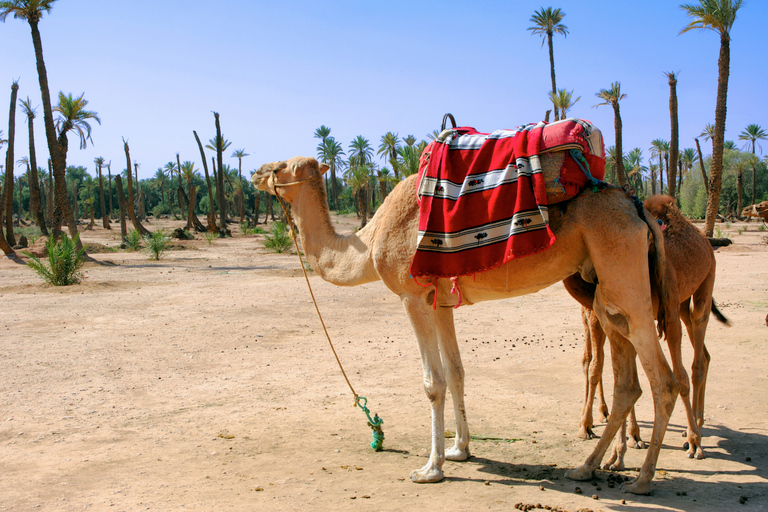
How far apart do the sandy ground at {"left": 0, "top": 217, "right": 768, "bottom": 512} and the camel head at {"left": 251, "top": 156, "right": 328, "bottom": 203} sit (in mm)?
2277

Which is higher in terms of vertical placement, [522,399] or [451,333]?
[451,333]

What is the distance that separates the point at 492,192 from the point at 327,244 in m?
1.63

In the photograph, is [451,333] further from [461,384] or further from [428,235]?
[428,235]

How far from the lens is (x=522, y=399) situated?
250 inches

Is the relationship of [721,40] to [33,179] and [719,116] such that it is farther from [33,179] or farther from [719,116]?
[33,179]

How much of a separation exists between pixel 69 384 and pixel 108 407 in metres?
1.14

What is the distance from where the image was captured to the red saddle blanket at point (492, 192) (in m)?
3.82

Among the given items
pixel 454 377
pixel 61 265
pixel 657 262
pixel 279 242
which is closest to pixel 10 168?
pixel 279 242

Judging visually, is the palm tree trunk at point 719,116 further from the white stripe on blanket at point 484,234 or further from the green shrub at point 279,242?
the white stripe on blanket at point 484,234

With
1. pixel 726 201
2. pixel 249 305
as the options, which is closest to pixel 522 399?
pixel 249 305

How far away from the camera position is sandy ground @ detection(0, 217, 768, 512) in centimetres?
413

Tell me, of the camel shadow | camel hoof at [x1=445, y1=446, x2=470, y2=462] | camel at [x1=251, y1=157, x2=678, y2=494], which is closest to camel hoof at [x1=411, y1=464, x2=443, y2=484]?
camel at [x1=251, y1=157, x2=678, y2=494]

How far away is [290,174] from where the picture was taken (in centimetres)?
518

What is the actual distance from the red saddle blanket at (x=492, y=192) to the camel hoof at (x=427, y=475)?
1475 millimetres
